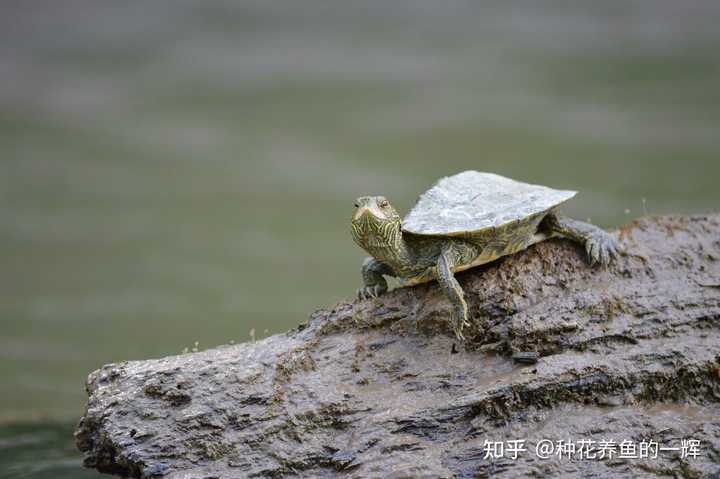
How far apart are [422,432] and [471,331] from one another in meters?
0.75

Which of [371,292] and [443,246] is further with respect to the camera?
[371,292]

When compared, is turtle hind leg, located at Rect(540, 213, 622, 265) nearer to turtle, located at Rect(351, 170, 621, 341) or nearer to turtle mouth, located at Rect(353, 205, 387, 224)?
turtle, located at Rect(351, 170, 621, 341)

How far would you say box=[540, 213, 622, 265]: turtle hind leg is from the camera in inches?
203

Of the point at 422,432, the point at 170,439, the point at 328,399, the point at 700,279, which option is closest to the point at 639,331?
the point at 700,279

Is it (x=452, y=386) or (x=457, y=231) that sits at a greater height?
(x=457, y=231)

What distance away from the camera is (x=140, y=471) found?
4.66 metres

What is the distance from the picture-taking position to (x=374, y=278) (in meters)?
5.33

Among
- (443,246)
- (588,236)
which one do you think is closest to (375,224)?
(443,246)

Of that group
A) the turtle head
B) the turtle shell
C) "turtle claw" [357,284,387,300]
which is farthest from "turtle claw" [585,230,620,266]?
"turtle claw" [357,284,387,300]

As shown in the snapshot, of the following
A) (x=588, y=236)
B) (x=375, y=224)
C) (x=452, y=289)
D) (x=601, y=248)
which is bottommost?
(x=452, y=289)

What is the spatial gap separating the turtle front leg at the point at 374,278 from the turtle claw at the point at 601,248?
136 cm

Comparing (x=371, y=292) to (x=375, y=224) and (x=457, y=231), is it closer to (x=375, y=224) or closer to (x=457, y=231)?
(x=375, y=224)

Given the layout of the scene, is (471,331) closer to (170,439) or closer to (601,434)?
(601,434)

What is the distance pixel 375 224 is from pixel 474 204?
760 millimetres
